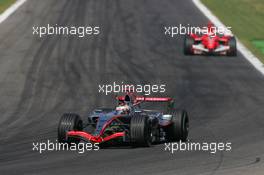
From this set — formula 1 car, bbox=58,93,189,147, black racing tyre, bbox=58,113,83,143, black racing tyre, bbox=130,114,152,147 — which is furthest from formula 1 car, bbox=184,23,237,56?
black racing tyre, bbox=130,114,152,147

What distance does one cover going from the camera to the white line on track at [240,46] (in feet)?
99.2

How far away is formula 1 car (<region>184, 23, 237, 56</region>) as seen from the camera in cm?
3139

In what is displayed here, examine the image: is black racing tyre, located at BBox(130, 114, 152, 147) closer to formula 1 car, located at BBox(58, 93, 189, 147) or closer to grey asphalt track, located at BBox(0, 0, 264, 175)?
formula 1 car, located at BBox(58, 93, 189, 147)

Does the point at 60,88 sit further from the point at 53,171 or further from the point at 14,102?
the point at 53,171

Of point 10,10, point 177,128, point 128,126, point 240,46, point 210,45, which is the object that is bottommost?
point 240,46

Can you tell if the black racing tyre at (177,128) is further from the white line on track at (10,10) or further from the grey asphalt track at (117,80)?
the white line on track at (10,10)

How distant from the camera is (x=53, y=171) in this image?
14586mm

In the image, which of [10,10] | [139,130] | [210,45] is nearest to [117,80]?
[210,45]

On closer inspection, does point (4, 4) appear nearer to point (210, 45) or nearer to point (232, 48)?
point (210, 45)

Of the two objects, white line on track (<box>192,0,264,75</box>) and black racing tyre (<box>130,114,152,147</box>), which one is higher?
black racing tyre (<box>130,114,152,147</box>)

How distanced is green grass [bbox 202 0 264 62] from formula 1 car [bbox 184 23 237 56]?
3.92 feet

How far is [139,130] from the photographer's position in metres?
17.1

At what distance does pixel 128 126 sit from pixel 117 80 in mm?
9782

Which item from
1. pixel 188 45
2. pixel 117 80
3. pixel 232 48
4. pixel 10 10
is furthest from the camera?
pixel 10 10
